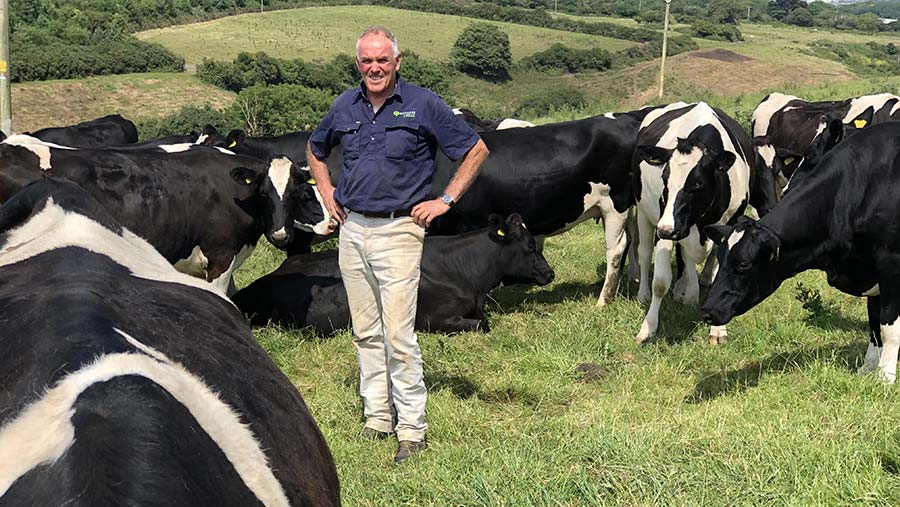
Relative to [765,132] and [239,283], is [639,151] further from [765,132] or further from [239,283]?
[765,132]

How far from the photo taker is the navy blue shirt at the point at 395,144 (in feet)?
15.6

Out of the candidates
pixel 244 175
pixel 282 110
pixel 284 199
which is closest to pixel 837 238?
pixel 284 199

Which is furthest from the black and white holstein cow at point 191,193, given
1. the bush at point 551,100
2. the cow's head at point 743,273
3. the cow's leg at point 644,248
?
the bush at point 551,100

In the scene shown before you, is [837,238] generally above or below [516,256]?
above

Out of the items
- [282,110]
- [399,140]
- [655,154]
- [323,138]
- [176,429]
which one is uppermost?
[176,429]

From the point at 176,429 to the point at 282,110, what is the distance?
133ft

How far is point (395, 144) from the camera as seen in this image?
15.6ft

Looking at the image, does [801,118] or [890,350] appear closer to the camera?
[890,350]

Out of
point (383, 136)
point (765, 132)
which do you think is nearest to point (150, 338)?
point (383, 136)

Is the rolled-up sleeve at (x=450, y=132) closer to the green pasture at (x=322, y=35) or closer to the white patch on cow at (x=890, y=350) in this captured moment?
the white patch on cow at (x=890, y=350)

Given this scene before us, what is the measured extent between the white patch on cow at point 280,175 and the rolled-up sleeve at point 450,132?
10.9 ft

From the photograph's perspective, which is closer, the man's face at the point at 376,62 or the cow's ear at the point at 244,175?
the man's face at the point at 376,62

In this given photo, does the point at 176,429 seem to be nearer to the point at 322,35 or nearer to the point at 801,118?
the point at 801,118

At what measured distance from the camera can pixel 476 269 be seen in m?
8.45
